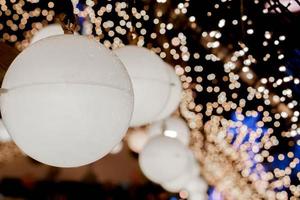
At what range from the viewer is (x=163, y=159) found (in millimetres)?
2213

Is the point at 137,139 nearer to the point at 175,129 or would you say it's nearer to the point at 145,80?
the point at 175,129

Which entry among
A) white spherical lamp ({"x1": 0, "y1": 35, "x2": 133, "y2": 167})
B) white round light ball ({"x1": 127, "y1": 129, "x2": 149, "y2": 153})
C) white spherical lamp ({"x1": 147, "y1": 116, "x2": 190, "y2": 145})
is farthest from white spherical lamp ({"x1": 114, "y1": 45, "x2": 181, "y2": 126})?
white round light ball ({"x1": 127, "y1": 129, "x2": 149, "y2": 153})

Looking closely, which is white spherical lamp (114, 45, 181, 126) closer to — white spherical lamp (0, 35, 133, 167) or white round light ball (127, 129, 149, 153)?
white spherical lamp (0, 35, 133, 167)

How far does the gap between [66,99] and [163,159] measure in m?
1.22

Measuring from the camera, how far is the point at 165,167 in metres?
2.23

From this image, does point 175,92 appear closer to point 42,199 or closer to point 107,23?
point 107,23

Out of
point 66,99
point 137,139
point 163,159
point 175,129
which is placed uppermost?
point 66,99

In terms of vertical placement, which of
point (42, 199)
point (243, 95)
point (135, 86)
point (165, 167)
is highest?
point (135, 86)

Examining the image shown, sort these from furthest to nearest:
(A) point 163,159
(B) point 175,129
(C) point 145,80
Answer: (B) point 175,129, (A) point 163,159, (C) point 145,80

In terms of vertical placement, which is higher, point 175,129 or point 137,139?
point 175,129

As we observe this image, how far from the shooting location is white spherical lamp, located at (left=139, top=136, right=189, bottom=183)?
2.22 metres

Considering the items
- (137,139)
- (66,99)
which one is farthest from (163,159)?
(137,139)

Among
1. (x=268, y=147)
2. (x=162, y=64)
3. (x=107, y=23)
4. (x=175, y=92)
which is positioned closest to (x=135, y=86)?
(x=162, y=64)

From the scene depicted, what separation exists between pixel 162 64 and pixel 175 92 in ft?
0.96
